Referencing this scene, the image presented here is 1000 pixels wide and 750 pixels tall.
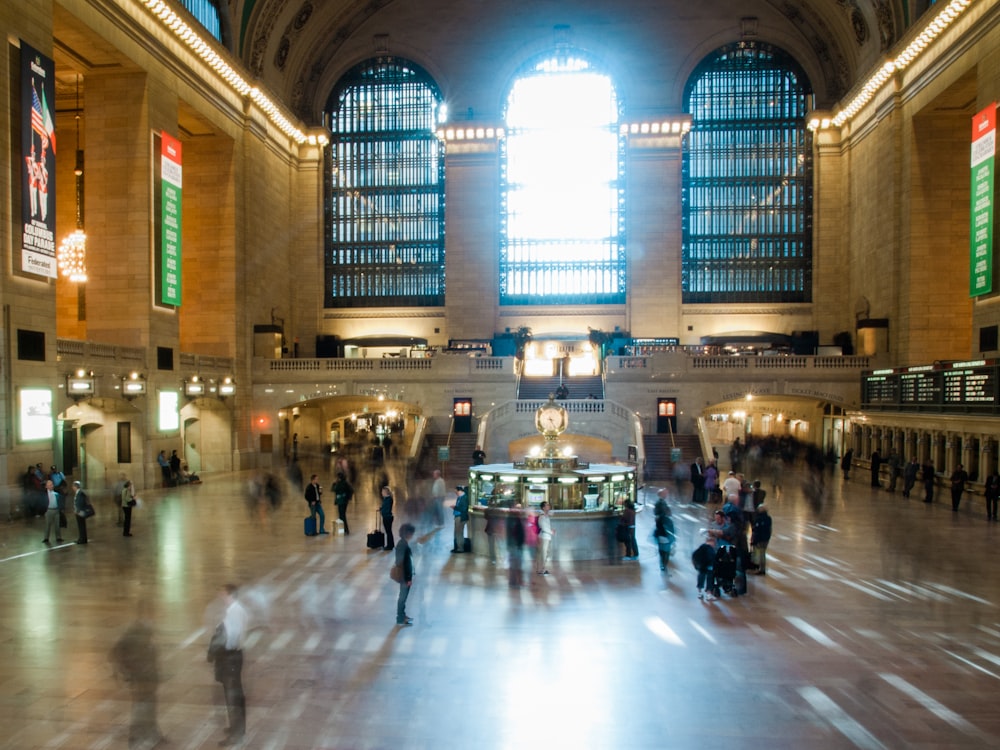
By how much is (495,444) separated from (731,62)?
1006 inches

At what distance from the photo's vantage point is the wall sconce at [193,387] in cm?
2916

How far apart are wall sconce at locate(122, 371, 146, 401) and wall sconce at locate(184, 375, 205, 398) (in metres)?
3.67

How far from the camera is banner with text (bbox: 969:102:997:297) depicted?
24938mm

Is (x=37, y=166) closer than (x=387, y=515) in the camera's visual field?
No

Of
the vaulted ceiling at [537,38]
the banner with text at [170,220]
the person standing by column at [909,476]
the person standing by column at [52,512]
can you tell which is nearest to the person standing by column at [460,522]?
the person standing by column at [52,512]

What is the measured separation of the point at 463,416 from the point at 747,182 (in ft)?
68.3

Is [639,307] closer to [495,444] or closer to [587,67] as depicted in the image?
[587,67]

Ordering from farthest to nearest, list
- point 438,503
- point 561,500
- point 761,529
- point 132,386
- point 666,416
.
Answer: point 666,416
point 132,386
point 438,503
point 561,500
point 761,529

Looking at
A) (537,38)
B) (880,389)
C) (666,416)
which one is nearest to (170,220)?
(666,416)

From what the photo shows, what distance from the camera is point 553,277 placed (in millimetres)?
43719

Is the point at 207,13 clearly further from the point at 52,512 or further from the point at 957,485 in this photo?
the point at 957,485

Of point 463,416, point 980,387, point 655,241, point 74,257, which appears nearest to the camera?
point 980,387

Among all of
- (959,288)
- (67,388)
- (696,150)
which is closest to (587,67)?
(696,150)

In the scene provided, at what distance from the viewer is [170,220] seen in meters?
27.8
